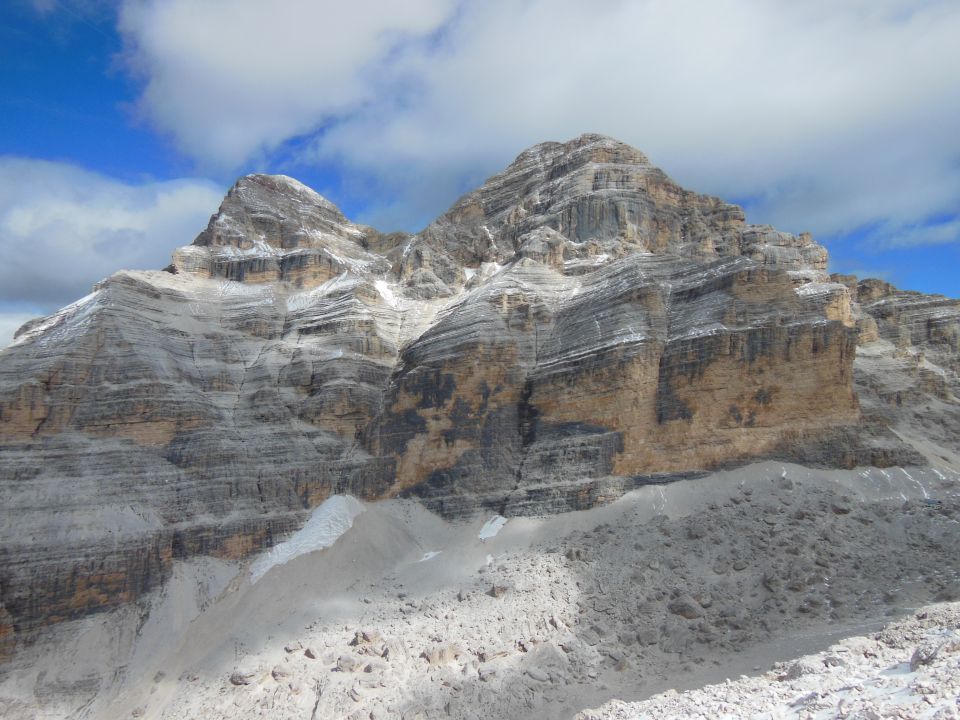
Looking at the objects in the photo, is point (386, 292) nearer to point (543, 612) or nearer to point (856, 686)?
point (543, 612)

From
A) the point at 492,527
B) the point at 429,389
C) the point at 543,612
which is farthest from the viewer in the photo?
the point at 429,389

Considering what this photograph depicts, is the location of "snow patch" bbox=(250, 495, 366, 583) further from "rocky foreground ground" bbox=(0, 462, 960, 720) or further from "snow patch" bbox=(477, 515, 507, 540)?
"snow patch" bbox=(477, 515, 507, 540)

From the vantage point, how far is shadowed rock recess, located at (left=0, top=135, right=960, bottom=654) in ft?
113

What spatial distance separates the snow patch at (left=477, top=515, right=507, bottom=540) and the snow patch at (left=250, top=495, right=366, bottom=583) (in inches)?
246

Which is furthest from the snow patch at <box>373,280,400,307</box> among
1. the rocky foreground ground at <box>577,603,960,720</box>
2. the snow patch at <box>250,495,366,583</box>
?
the rocky foreground ground at <box>577,603,960,720</box>

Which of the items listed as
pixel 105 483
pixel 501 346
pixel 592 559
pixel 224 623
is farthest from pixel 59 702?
pixel 501 346

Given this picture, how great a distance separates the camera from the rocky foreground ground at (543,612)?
26297 mm

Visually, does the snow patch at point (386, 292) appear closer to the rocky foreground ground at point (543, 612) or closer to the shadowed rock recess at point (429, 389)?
the shadowed rock recess at point (429, 389)

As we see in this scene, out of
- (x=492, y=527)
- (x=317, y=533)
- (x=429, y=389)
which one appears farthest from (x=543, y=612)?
(x=429, y=389)

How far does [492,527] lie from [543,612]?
23.0ft

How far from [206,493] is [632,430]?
1979 centimetres

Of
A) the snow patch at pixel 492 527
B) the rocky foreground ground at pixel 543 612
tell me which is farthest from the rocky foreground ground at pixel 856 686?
the snow patch at pixel 492 527

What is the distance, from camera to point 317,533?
36812mm

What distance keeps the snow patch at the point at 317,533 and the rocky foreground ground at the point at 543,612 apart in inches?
14.6
